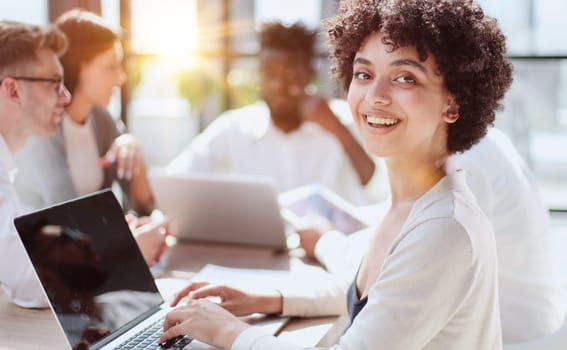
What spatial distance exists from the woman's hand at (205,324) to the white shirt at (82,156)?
4.80 ft

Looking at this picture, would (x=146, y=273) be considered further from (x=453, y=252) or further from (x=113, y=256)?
(x=453, y=252)

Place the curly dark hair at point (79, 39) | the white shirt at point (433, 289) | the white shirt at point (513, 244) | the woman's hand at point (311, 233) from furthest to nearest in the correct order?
the curly dark hair at point (79, 39), the woman's hand at point (311, 233), the white shirt at point (513, 244), the white shirt at point (433, 289)

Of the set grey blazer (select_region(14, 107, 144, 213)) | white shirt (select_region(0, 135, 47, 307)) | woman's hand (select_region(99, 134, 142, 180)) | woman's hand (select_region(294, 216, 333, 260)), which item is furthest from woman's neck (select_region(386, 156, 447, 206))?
grey blazer (select_region(14, 107, 144, 213))

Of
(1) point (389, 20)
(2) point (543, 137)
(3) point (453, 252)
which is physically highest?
(1) point (389, 20)

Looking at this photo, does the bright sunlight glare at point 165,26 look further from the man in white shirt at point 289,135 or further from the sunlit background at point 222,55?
the man in white shirt at point 289,135

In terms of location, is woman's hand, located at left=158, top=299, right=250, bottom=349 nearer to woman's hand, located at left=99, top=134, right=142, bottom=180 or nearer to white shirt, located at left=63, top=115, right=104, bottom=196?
woman's hand, located at left=99, top=134, right=142, bottom=180

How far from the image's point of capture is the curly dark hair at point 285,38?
3156 millimetres

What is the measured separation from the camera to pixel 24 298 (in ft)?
4.77

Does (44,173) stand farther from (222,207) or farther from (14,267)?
(14,267)

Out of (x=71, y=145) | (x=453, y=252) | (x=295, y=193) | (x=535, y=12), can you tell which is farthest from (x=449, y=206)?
(x=535, y=12)

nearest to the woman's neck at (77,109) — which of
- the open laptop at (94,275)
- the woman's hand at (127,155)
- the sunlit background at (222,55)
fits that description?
the woman's hand at (127,155)

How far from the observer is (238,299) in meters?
1.41

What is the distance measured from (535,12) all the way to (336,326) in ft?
10.7

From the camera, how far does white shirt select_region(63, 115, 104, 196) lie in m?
2.58
